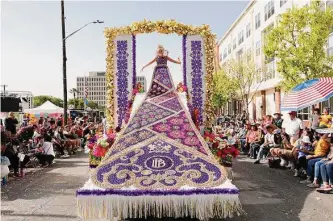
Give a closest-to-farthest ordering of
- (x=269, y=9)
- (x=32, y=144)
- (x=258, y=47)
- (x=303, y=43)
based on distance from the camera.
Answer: (x=32, y=144)
(x=303, y=43)
(x=269, y=9)
(x=258, y=47)

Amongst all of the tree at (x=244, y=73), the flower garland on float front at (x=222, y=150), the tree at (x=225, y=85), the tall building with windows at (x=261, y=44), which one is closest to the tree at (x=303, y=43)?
the tall building with windows at (x=261, y=44)

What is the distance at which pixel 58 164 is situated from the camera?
14539 millimetres

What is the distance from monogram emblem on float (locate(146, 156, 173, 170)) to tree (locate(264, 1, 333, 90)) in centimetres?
1515

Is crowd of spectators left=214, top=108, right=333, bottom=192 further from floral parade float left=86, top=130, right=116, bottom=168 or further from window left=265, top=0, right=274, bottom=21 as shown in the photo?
window left=265, top=0, right=274, bottom=21

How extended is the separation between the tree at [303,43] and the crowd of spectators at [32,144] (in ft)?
36.9

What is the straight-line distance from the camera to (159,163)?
7.25 meters

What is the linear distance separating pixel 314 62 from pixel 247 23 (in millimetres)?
26361

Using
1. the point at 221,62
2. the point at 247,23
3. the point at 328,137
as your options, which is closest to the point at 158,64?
the point at 328,137

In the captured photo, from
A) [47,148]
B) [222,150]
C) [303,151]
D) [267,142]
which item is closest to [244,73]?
[267,142]

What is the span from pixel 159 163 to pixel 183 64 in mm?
5312

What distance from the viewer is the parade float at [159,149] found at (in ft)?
20.5

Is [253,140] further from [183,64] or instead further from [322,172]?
[322,172]

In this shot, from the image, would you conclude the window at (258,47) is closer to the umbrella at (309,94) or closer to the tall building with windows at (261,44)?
the tall building with windows at (261,44)

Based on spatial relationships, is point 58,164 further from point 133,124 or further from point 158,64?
point 133,124
